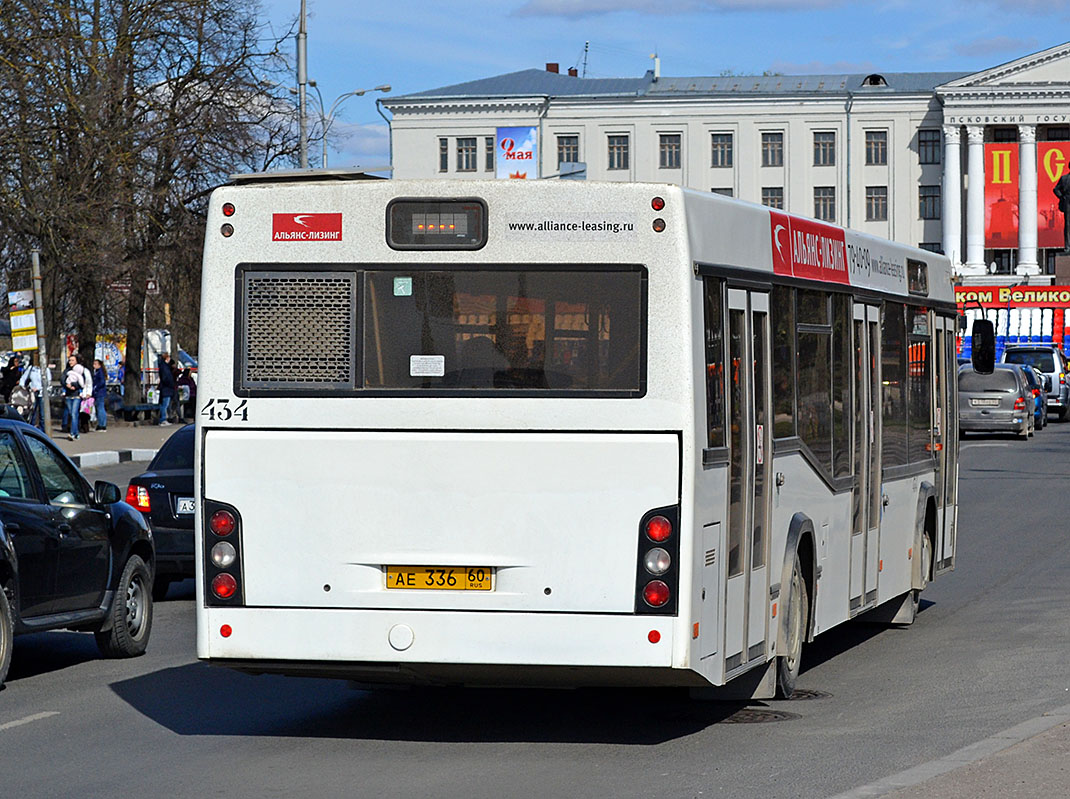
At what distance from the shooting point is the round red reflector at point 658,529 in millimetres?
7598

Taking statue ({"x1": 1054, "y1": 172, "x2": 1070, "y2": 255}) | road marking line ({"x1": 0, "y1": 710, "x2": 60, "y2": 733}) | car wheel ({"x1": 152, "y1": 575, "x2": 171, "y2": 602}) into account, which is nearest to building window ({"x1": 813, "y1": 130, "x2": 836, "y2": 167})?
statue ({"x1": 1054, "y1": 172, "x2": 1070, "y2": 255})

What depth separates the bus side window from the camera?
7840 millimetres

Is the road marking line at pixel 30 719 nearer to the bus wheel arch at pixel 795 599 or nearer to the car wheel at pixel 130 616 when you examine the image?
the car wheel at pixel 130 616

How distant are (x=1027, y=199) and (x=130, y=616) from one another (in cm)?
9545

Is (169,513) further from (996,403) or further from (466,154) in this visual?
(466,154)

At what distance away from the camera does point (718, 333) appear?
8.03m

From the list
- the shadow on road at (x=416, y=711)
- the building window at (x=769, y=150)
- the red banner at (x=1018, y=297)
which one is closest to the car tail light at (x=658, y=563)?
the shadow on road at (x=416, y=711)

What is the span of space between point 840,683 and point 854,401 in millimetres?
1640

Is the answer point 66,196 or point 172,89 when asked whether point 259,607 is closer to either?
point 66,196

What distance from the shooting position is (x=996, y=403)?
39.3 m

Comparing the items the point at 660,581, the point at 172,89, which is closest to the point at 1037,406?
the point at 172,89

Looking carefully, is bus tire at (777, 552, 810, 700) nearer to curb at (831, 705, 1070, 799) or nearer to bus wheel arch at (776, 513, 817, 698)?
bus wheel arch at (776, 513, 817, 698)

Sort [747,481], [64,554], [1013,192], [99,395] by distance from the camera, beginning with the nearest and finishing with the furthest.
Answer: [747,481], [64,554], [99,395], [1013,192]

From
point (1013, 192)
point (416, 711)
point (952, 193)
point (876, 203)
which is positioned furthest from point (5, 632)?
point (876, 203)
